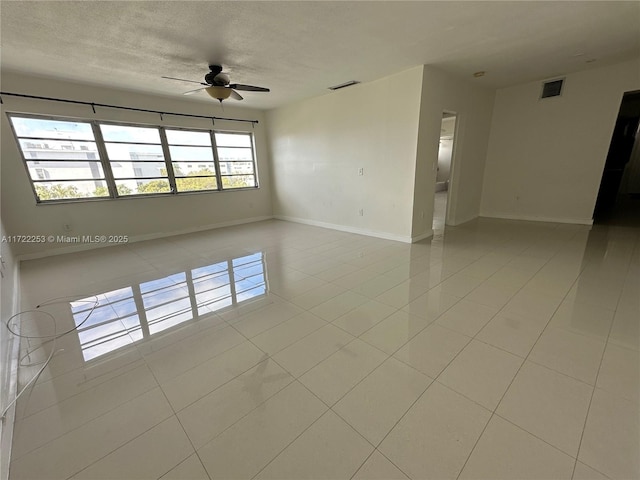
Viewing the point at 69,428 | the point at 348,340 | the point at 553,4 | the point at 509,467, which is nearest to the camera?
→ the point at 509,467

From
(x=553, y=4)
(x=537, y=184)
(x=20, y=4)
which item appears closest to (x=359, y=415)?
(x=553, y=4)

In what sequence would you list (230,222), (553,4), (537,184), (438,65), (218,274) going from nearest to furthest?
(553,4) → (218,274) → (438,65) → (537,184) → (230,222)

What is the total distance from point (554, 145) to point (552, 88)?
41.7 inches

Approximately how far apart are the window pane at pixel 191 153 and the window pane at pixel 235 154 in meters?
0.26

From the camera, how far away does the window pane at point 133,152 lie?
4.76 metres

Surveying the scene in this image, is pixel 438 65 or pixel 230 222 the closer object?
pixel 438 65

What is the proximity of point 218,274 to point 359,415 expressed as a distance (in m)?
2.63

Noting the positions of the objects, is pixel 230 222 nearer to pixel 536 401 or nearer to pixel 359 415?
pixel 359 415

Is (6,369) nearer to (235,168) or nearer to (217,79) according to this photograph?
(217,79)

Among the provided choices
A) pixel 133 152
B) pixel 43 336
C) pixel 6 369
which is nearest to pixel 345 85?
pixel 133 152

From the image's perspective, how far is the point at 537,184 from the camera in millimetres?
5539

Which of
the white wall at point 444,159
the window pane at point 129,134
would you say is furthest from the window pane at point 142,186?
the white wall at point 444,159

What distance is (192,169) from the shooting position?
580 cm

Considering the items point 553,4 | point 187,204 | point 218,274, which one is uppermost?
point 553,4
